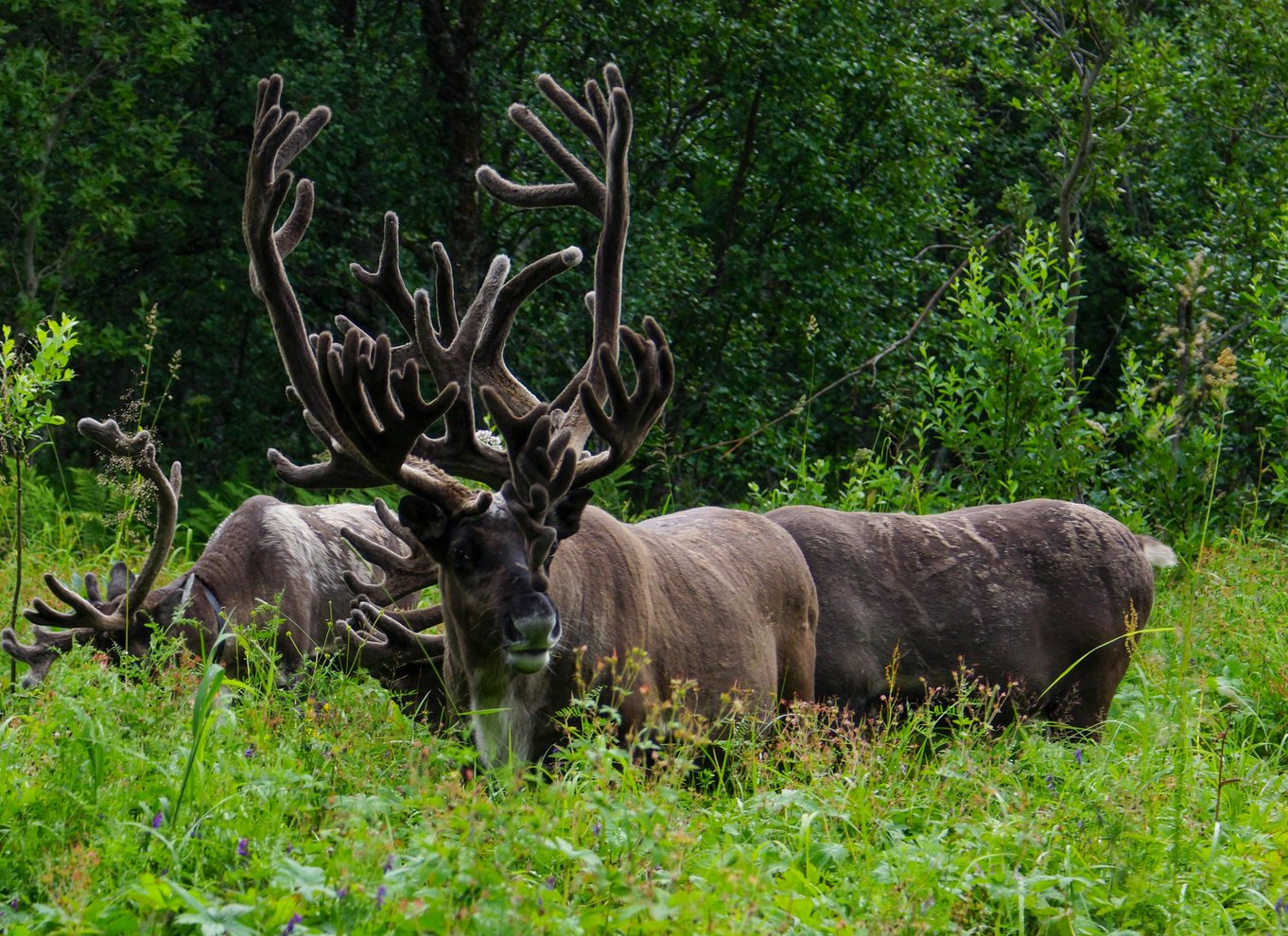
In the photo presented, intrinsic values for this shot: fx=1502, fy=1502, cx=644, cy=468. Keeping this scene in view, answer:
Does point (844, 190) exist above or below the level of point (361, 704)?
above

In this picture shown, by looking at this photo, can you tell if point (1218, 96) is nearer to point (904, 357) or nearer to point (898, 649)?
point (904, 357)

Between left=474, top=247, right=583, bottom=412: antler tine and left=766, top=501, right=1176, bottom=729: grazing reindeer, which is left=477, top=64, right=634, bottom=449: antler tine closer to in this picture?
left=474, top=247, right=583, bottom=412: antler tine

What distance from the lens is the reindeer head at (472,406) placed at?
4.94 m

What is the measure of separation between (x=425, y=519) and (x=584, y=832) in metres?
1.62

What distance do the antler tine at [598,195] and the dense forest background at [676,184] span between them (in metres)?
5.64

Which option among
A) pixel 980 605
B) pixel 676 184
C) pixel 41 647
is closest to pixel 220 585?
pixel 41 647

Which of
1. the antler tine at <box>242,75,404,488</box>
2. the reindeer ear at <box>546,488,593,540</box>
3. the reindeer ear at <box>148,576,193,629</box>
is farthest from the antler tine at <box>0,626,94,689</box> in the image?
the reindeer ear at <box>546,488,593,540</box>

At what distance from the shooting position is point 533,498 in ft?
15.9

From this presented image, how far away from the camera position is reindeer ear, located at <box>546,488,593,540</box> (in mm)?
5102

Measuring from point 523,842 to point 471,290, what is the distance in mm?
11753

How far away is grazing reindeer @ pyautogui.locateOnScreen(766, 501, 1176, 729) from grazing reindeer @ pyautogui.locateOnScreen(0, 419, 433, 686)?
1.96m

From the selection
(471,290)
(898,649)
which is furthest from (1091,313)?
(898,649)

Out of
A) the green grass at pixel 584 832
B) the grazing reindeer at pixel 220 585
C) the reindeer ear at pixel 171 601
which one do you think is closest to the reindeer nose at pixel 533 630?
the green grass at pixel 584 832

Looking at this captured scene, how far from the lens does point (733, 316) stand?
1694 cm
